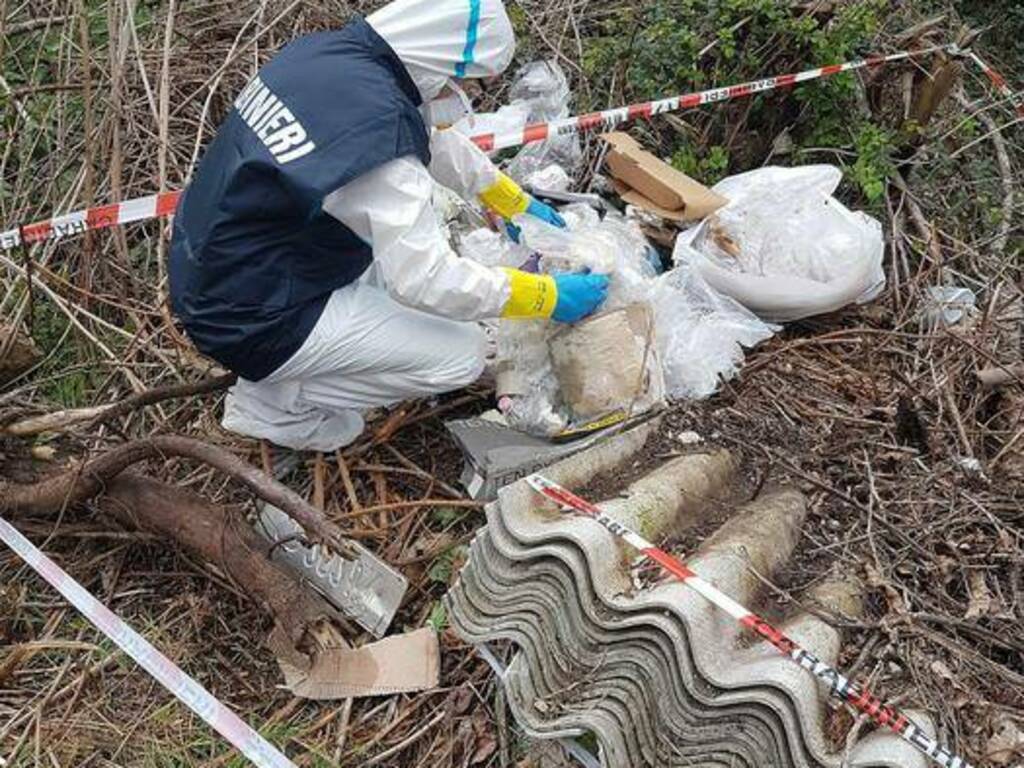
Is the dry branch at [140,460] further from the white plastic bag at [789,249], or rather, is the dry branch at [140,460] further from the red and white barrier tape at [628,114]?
the white plastic bag at [789,249]

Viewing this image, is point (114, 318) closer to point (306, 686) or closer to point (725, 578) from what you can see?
point (306, 686)

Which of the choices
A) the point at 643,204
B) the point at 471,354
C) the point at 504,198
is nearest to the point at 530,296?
the point at 471,354

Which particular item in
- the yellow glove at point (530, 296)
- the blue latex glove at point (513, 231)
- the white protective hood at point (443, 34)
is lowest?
the blue latex glove at point (513, 231)

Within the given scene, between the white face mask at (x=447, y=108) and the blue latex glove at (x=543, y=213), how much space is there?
0.62 meters

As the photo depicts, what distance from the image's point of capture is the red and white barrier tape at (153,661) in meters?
2.55

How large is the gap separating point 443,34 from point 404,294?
68cm

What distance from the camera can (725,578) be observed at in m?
2.29

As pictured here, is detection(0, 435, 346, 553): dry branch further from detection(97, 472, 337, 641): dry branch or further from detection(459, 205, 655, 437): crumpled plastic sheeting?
detection(459, 205, 655, 437): crumpled plastic sheeting

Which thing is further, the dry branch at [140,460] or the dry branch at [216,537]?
the dry branch at [216,537]

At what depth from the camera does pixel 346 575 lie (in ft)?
9.60

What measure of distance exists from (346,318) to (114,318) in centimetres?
144

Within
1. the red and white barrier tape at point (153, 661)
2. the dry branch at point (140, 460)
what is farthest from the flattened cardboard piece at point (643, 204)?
the red and white barrier tape at point (153, 661)

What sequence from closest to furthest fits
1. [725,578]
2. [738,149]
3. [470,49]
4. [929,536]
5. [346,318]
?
[725,578] → [929,536] → [470,49] → [346,318] → [738,149]

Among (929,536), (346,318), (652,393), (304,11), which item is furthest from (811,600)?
(304,11)
